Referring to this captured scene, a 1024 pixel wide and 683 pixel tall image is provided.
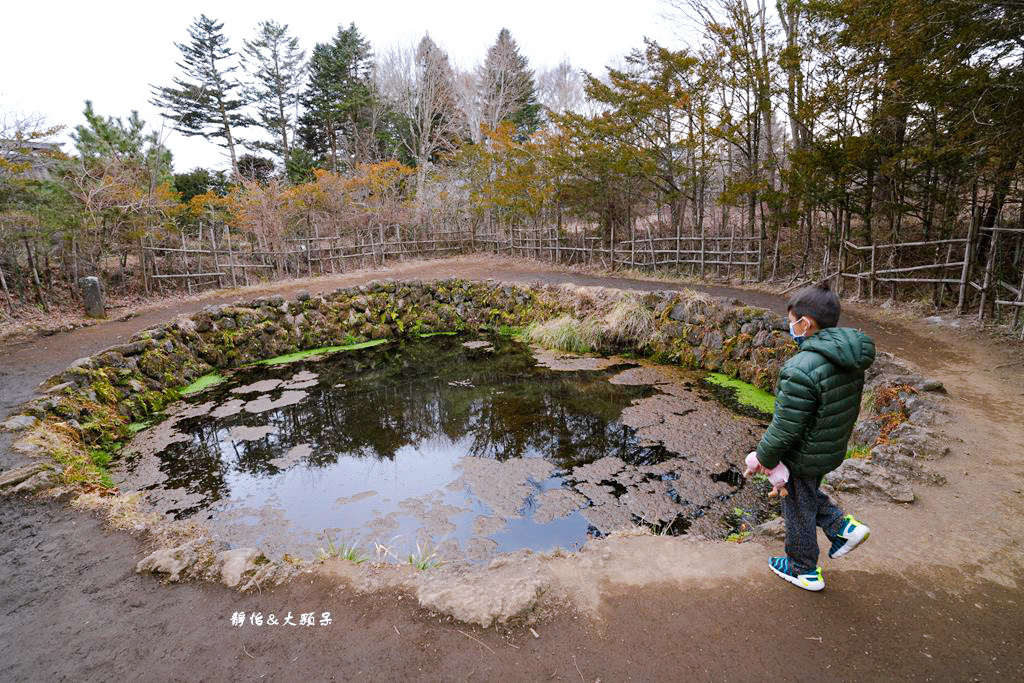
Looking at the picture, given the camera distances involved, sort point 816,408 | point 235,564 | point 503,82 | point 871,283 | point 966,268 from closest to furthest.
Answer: point 816,408
point 235,564
point 966,268
point 871,283
point 503,82

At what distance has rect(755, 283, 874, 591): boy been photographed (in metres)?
2.02

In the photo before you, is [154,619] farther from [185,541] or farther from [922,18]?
[922,18]

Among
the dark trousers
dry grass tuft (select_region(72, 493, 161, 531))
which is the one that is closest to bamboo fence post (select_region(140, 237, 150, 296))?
dry grass tuft (select_region(72, 493, 161, 531))

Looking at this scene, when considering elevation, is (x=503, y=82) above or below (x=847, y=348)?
above

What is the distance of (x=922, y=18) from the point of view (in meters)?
5.09

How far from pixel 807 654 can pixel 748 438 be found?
3.38 meters

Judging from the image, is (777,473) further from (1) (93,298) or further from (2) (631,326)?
(1) (93,298)

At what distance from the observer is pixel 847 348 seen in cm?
198

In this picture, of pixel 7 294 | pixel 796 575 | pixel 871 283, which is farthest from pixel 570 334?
pixel 7 294

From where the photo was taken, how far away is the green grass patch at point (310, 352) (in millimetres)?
8959

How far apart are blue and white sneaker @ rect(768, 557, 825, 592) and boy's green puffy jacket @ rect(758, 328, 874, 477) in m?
0.56

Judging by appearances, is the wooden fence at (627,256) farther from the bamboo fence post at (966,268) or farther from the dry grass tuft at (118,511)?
the dry grass tuft at (118,511)

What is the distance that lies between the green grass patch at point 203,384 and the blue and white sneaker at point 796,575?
25.7 feet

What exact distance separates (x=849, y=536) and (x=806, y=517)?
185 millimetres
